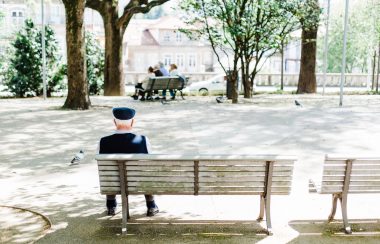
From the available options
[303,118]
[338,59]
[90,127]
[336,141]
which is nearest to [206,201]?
[336,141]

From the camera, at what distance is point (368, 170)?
534 centimetres

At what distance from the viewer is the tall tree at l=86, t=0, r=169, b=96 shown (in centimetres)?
2211

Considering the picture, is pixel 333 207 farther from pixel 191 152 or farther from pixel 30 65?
pixel 30 65

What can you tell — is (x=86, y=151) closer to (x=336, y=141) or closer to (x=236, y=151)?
(x=236, y=151)

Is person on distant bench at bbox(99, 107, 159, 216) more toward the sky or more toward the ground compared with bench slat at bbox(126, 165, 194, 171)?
more toward the sky

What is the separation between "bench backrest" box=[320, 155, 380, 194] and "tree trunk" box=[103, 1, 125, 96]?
1774 centimetres

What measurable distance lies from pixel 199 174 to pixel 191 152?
4.18 meters

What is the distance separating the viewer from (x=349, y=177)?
17.4 feet

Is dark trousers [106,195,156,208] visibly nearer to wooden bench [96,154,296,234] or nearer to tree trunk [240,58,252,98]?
wooden bench [96,154,296,234]

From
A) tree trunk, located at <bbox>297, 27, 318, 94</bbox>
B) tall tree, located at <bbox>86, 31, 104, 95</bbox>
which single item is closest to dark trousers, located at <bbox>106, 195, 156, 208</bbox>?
tall tree, located at <bbox>86, 31, 104, 95</bbox>

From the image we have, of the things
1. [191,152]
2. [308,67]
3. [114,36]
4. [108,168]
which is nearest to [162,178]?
[108,168]

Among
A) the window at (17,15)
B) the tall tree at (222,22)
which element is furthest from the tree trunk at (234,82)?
the window at (17,15)

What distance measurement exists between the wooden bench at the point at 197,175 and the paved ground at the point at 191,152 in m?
0.42

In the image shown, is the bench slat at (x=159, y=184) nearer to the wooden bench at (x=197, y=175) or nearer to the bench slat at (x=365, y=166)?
the wooden bench at (x=197, y=175)
